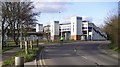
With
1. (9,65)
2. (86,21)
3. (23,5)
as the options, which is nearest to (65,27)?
(86,21)

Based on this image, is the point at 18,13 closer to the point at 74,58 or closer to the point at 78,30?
the point at 74,58

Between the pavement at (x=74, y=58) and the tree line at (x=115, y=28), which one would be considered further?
the tree line at (x=115, y=28)

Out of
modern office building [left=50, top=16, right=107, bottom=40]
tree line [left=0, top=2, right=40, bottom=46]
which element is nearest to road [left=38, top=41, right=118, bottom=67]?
tree line [left=0, top=2, right=40, bottom=46]

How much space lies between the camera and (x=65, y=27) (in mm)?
124562

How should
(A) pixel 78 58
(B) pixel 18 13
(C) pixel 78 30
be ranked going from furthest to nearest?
1. (C) pixel 78 30
2. (B) pixel 18 13
3. (A) pixel 78 58

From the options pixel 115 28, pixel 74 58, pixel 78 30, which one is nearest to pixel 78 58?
pixel 74 58

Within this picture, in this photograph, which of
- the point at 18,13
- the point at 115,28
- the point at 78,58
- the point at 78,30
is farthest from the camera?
the point at 78,30

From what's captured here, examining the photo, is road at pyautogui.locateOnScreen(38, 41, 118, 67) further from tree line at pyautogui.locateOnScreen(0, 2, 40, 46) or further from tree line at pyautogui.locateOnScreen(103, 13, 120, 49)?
tree line at pyautogui.locateOnScreen(0, 2, 40, 46)

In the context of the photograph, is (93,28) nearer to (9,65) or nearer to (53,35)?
(53,35)

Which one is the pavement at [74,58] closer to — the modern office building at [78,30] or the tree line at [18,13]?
the tree line at [18,13]

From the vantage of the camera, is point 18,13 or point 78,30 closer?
point 18,13

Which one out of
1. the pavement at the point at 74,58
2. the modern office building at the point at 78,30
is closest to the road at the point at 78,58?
the pavement at the point at 74,58

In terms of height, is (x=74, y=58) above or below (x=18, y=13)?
below

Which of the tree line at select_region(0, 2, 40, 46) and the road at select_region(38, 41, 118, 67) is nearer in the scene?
the road at select_region(38, 41, 118, 67)
